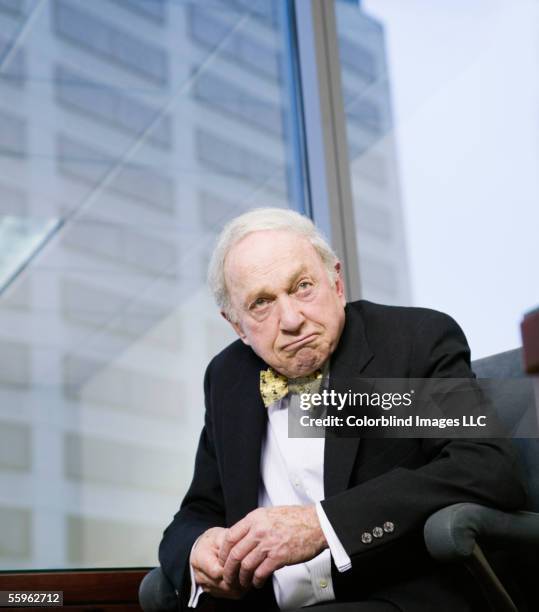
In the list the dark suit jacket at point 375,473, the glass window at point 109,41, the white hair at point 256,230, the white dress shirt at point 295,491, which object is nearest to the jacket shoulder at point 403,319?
the dark suit jacket at point 375,473

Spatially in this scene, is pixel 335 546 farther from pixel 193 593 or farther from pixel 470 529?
pixel 193 593

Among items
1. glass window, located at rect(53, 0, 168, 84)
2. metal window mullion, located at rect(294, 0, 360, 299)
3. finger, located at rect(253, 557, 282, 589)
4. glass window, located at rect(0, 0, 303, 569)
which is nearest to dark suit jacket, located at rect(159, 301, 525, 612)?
finger, located at rect(253, 557, 282, 589)

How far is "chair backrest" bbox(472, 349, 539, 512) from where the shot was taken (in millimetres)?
1672

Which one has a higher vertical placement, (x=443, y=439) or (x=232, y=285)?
(x=232, y=285)

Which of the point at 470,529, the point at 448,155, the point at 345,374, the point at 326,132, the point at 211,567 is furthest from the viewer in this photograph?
the point at 326,132

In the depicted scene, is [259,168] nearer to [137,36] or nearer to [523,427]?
[137,36]

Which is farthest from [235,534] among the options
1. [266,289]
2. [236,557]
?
[266,289]

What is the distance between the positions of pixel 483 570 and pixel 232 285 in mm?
753

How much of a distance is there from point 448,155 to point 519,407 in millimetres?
1265

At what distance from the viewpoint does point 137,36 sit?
10.3 ft

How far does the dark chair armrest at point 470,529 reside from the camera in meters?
1.23

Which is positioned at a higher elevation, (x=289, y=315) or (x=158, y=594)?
(x=289, y=315)

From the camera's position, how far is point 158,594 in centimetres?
165

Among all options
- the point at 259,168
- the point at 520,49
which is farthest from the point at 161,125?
the point at 520,49
